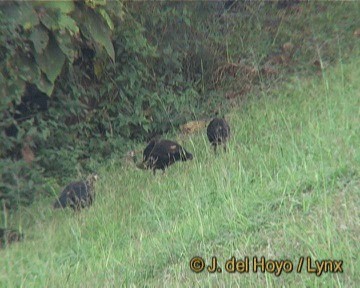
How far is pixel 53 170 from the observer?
8984mm

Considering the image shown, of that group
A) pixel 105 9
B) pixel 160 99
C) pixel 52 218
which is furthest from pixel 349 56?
pixel 52 218

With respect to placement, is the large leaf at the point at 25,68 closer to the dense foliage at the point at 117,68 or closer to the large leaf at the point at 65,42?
the dense foliage at the point at 117,68

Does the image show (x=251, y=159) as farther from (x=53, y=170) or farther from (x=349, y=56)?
(x=349, y=56)

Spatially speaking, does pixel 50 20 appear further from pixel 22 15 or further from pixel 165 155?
pixel 165 155

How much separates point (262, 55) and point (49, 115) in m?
3.12

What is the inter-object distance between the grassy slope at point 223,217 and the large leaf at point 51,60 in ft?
4.13

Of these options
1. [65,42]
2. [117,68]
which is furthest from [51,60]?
[117,68]

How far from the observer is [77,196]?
7203 millimetres

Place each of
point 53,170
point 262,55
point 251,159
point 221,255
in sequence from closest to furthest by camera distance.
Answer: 1. point 221,255
2. point 251,159
3. point 53,170
4. point 262,55

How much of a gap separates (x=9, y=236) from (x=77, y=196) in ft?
2.21

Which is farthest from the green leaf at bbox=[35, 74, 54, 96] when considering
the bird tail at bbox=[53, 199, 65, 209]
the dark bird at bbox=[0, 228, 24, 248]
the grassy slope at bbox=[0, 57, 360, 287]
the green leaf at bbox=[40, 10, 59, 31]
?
the dark bird at bbox=[0, 228, 24, 248]

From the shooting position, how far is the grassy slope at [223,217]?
5078 mm

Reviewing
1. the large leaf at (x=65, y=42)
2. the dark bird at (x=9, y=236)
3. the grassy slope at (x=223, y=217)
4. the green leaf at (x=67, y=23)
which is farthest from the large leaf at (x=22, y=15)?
the dark bird at (x=9, y=236)

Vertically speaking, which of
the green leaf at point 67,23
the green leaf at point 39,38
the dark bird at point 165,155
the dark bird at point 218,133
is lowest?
the dark bird at point 165,155
